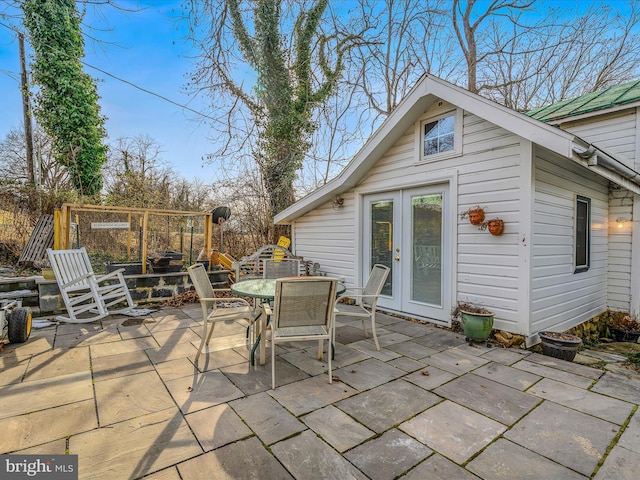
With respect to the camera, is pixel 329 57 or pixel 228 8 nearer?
pixel 228 8

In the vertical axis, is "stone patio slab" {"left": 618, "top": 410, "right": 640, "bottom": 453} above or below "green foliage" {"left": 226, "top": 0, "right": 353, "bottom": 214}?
below

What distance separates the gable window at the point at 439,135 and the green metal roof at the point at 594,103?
9.25 ft

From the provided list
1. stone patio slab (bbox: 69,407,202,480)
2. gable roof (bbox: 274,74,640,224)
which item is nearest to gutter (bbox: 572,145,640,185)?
gable roof (bbox: 274,74,640,224)

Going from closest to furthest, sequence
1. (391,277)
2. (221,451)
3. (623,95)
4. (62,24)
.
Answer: (221,451), (391,277), (623,95), (62,24)

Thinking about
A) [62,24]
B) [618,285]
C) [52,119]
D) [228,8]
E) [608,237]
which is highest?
[62,24]

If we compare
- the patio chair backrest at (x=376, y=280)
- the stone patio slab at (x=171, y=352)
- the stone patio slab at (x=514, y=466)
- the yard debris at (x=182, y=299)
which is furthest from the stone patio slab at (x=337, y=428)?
the yard debris at (x=182, y=299)

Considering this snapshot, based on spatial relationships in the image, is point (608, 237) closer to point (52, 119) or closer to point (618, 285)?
point (618, 285)

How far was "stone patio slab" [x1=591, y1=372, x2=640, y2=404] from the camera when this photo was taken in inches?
98.3

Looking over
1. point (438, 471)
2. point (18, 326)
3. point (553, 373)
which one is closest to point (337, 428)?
point (438, 471)

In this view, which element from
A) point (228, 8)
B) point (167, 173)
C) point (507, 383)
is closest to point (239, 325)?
point (507, 383)

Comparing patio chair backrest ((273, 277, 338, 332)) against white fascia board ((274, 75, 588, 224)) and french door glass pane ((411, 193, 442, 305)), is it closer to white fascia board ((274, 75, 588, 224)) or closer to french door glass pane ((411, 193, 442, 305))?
french door glass pane ((411, 193, 442, 305))

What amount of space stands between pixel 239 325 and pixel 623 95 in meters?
7.54

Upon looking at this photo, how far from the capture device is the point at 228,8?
6211 mm

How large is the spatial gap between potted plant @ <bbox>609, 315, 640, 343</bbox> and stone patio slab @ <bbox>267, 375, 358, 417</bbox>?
212 inches
